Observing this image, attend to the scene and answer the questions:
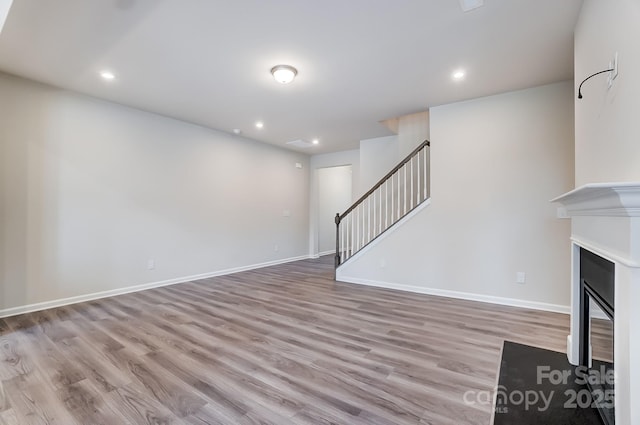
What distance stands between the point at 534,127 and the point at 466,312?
235 centimetres

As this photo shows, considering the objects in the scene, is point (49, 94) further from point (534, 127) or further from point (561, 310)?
point (561, 310)

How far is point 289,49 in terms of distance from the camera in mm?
2654

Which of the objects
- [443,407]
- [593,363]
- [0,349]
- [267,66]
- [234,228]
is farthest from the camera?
[234,228]

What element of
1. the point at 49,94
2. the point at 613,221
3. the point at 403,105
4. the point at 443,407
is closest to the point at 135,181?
the point at 49,94

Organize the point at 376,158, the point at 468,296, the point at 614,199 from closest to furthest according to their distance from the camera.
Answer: the point at 614,199, the point at 468,296, the point at 376,158

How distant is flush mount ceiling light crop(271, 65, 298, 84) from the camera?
294 centimetres

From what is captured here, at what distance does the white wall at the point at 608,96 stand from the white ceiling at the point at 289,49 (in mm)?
436

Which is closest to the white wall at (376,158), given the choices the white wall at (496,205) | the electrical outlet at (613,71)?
the white wall at (496,205)

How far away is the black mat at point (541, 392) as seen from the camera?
1.48 metres

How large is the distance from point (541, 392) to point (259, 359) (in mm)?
1850

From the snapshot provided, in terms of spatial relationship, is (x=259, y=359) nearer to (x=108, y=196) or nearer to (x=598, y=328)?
(x=598, y=328)

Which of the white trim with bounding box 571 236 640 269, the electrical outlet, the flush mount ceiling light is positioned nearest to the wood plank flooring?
the white trim with bounding box 571 236 640 269

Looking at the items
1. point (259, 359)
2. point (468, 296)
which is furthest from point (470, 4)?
point (468, 296)

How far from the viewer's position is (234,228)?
553 centimetres
